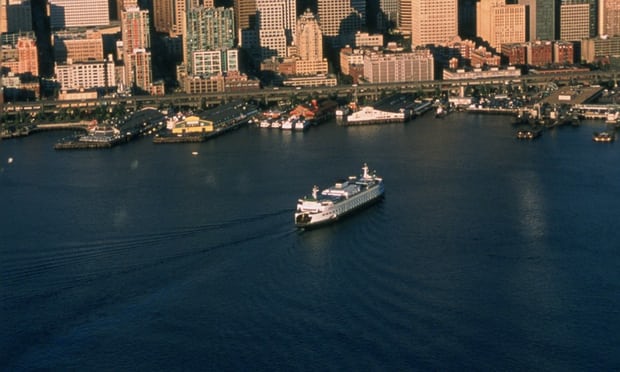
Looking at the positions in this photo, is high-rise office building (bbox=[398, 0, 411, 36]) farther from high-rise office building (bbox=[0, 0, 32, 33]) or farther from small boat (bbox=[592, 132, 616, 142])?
small boat (bbox=[592, 132, 616, 142])

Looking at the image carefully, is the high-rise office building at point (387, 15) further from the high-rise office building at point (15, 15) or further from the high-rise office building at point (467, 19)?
the high-rise office building at point (15, 15)

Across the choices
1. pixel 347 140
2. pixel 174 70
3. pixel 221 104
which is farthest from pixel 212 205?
pixel 174 70

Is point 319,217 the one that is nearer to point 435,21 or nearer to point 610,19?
point 435,21

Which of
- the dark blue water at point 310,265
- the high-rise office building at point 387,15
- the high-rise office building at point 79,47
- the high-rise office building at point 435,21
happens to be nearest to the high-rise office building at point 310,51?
the high-rise office building at point 435,21

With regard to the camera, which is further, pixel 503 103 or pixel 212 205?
pixel 503 103

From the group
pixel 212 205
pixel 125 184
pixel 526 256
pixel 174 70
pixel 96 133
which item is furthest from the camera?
pixel 174 70

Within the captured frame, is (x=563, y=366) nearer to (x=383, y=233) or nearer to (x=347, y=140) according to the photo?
(x=383, y=233)

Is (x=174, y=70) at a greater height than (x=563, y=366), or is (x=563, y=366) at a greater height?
(x=174, y=70)

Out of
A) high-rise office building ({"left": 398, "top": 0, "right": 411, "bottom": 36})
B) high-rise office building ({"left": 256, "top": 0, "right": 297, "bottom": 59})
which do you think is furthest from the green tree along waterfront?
high-rise office building ({"left": 398, "top": 0, "right": 411, "bottom": 36})

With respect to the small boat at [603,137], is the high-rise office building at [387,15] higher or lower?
higher
